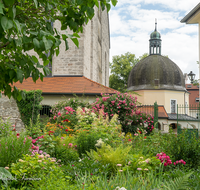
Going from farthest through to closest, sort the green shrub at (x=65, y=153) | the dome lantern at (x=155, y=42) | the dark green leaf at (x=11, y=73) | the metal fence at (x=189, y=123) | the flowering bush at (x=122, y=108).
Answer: the dome lantern at (x=155, y=42), the flowering bush at (x=122, y=108), the metal fence at (x=189, y=123), the green shrub at (x=65, y=153), the dark green leaf at (x=11, y=73)

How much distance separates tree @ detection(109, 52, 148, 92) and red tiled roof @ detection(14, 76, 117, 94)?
874 inches

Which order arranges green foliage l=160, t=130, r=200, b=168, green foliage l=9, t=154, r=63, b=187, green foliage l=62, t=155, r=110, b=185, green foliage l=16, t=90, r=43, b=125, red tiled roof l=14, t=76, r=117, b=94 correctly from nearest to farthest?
green foliage l=9, t=154, r=63, b=187, green foliage l=62, t=155, r=110, b=185, green foliage l=160, t=130, r=200, b=168, green foliage l=16, t=90, r=43, b=125, red tiled roof l=14, t=76, r=117, b=94

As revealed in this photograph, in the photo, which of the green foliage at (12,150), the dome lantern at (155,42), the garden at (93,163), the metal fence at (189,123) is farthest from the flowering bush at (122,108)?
the dome lantern at (155,42)

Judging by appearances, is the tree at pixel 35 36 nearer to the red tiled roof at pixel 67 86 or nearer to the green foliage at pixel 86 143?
the green foliage at pixel 86 143

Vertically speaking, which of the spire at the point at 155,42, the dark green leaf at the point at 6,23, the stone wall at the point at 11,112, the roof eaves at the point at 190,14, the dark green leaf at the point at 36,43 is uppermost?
the spire at the point at 155,42

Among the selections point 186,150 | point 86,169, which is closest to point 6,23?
point 86,169

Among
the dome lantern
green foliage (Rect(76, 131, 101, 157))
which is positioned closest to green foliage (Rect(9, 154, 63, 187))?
green foliage (Rect(76, 131, 101, 157))

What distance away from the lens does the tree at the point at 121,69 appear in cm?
3553

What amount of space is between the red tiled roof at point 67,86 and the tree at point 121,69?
72.8ft

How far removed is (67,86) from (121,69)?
24125 millimetres

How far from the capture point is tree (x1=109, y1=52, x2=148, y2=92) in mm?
35531

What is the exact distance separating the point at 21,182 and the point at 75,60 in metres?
11.6

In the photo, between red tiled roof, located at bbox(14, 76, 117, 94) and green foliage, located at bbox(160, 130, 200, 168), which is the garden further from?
red tiled roof, located at bbox(14, 76, 117, 94)

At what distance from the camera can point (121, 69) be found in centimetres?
3603
